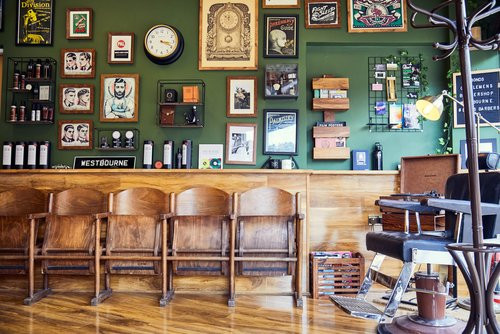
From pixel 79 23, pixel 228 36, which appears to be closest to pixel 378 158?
pixel 228 36

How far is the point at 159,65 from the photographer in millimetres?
4270

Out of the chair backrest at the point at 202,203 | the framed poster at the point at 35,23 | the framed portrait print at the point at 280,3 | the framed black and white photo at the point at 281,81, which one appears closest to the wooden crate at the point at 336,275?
the chair backrest at the point at 202,203

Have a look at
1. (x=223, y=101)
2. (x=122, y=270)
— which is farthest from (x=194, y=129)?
(x=122, y=270)

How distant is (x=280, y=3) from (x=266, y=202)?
2091mm

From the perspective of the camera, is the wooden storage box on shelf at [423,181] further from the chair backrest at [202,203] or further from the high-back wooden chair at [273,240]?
the chair backrest at [202,203]

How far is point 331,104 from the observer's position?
4430 mm

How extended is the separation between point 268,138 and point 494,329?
112 inches

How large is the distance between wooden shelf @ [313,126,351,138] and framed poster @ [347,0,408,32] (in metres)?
1.02

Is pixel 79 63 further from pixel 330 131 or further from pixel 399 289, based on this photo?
pixel 399 289

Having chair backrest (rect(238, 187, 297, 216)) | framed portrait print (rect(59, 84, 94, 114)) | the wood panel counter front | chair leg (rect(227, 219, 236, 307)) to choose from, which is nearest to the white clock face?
framed portrait print (rect(59, 84, 94, 114))

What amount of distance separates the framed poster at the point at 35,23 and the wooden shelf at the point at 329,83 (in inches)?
110

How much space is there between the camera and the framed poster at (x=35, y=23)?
431cm

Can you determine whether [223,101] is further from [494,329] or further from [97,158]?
[494,329]

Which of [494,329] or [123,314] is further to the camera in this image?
[123,314]
